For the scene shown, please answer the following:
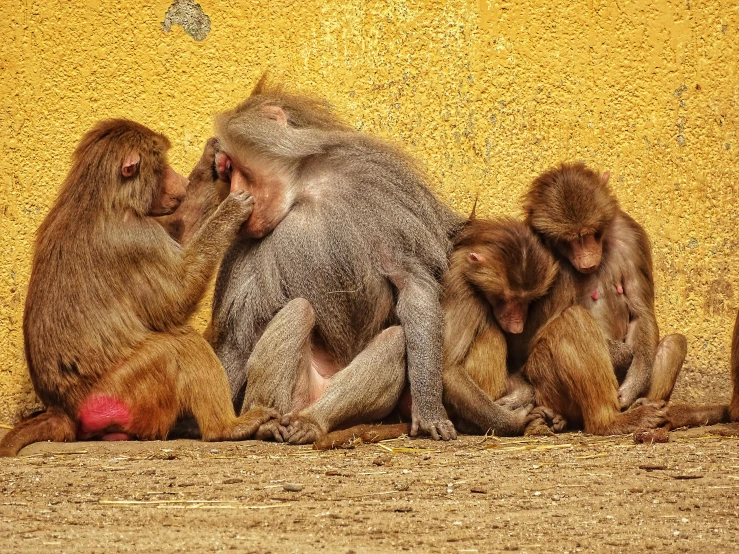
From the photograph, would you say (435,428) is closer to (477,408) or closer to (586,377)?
(477,408)

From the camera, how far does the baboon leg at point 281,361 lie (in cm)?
531

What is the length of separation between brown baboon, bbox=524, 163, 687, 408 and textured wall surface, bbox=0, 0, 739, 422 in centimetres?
53

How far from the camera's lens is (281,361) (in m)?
5.30

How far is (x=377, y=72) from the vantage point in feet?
19.9

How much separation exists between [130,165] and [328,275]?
41.4 inches

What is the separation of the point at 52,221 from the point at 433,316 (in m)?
1.83

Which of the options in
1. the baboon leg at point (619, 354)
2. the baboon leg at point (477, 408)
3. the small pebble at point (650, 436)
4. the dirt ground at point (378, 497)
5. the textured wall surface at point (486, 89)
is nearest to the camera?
the dirt ground at point (378, 497)

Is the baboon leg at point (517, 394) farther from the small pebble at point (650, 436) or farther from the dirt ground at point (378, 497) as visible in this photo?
the small pebble at point (650, 436)

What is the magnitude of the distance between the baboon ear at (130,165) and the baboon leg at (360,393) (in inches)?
52.7

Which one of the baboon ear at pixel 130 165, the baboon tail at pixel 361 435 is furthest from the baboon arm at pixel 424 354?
the baboon ear at pixel 130 165

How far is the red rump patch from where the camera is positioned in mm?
5141

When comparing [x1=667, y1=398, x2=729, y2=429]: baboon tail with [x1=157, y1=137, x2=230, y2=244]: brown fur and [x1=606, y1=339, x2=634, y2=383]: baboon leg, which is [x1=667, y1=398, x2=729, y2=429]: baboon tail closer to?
[x1=606, y1=339, x2=634, y2=383]: baboon leg

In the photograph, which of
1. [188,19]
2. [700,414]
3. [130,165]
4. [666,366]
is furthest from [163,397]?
[700,414]

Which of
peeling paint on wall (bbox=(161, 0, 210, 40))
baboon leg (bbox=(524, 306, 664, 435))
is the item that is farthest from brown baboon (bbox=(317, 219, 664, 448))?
peeling paint on wall (bbox=(161, 0, 210, 40))
